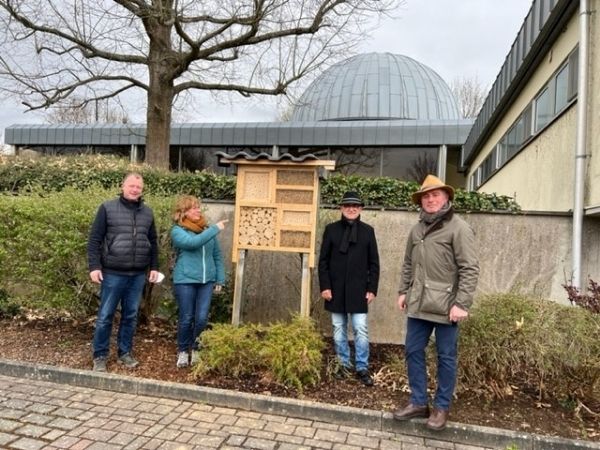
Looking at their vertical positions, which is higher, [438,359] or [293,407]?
[438,359]

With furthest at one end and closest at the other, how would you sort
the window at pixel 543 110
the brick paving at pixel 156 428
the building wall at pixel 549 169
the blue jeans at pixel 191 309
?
1. the window at pixel 543 110
2. the building wall at pixel 549 169
3. the blue jeans at pixel 191 309
4. the brick paving at pixel 156 428

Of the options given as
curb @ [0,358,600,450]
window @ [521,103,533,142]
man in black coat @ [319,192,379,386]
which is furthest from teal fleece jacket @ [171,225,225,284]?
window @ [521,103,533,142]

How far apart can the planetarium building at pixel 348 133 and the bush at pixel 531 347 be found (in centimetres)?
981

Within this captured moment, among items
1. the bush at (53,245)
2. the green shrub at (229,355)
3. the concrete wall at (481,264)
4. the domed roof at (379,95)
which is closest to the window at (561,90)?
the concrete wall at (481,264)

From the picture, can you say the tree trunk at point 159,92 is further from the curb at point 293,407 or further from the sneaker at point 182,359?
the curb at point 293,407

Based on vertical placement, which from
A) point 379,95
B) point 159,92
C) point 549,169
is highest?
point 379,95

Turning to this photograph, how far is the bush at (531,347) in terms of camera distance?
4.05 meters

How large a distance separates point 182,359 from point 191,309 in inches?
20.4

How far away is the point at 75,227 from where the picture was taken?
531 cm

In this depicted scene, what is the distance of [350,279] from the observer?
15.5 ft

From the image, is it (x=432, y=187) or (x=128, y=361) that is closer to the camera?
(x=432, y=187)

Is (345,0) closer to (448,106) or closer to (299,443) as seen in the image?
(299,443)

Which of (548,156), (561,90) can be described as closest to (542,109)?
(561,90)

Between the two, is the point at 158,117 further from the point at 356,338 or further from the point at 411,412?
the point at 411,412
